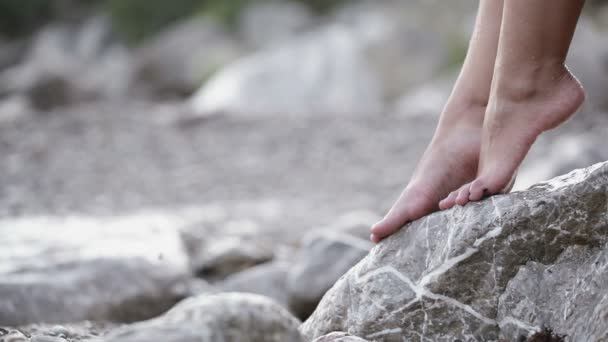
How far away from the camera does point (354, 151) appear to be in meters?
6.39

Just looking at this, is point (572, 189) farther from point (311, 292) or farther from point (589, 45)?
point (589, 45)

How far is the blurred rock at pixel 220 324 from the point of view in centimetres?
111

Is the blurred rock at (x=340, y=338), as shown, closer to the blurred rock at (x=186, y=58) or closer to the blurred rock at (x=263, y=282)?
the blurred rock at (x=263, y=282)

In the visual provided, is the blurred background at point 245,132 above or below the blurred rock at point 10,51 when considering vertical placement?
below

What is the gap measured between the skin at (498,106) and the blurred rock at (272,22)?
35.4 feet

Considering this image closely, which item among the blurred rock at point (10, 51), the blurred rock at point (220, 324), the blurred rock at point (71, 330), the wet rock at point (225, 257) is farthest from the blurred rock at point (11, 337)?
the blurred rock at point (10, 51)

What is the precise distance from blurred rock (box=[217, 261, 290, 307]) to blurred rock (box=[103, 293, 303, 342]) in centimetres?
170

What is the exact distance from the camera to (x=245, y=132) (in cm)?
733

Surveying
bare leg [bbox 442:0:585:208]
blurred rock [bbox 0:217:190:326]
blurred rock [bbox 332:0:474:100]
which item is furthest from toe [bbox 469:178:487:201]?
blurred rock [bbox 332:0:474:100]

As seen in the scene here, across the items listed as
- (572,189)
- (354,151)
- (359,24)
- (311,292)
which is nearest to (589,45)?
(354,151)

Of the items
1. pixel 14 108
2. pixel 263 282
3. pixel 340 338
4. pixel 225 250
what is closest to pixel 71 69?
pixel 14 108

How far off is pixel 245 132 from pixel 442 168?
5571 mm

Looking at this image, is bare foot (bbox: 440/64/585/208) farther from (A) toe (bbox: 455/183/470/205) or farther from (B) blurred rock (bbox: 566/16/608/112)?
(B) blurred rock (bbox: 566/16/608/112)

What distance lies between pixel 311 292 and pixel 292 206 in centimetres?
213
